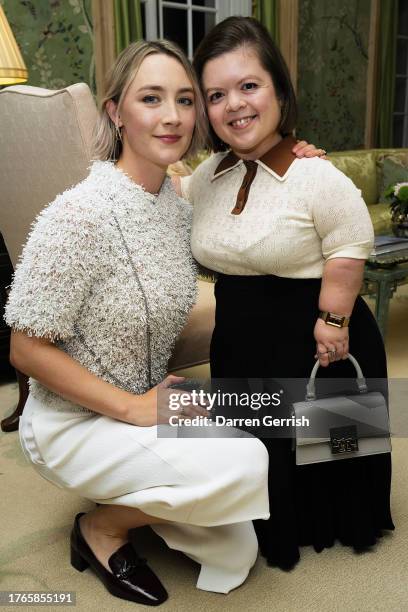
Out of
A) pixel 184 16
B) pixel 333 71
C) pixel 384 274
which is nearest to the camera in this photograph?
pixel 384 274

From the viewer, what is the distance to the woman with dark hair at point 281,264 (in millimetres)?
1578

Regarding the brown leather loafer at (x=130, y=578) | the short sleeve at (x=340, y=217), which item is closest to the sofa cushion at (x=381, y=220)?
the short sleeve at (x=340, y=217)

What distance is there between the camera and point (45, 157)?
6.99ft

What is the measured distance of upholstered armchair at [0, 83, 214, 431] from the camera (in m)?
2.03

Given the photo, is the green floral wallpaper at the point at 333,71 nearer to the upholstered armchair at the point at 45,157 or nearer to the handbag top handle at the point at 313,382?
the upholstered armchair at the point at 45,157

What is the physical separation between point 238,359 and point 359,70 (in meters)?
5.79

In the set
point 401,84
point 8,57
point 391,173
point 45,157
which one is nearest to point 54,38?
point 8,57

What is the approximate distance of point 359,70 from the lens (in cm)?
673

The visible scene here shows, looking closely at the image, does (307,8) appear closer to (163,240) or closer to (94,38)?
(94,38)

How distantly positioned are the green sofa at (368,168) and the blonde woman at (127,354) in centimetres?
394

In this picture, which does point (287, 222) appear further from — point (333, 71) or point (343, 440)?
point (333, 71)

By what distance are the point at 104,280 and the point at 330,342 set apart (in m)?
0.59

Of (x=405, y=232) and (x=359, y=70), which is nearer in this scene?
(x=405, y=232)

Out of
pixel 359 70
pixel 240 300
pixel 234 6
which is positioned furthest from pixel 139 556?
pixel 359 70
